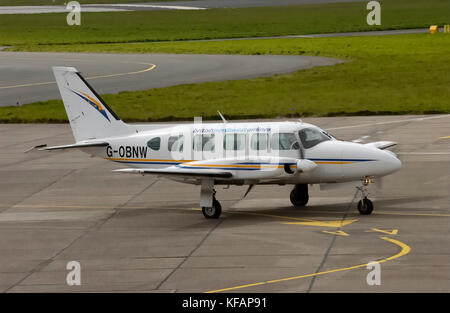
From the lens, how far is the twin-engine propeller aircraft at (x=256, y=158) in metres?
27.7

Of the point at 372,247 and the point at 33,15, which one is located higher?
the point at 33,15

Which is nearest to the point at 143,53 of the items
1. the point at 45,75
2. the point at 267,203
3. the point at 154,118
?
the point at 45,75

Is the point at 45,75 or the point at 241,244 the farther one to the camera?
the point at 45,75

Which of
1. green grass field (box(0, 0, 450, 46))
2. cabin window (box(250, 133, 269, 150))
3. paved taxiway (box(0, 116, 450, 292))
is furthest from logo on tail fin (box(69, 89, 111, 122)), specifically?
green grass field (box(0, 0, 450, 46))

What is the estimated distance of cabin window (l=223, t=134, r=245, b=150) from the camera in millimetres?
28438

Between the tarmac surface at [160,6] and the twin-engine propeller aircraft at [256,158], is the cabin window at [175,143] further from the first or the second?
the tarmac surface at [160,6]

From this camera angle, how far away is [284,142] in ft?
92.2

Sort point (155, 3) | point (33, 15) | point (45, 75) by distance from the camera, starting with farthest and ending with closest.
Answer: point (155, 3) → point (33, 15) → point (45, 75)

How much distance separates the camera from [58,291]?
21219 mm

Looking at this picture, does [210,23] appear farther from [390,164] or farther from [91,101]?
[390,164]

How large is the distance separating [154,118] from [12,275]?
99.5 ft
